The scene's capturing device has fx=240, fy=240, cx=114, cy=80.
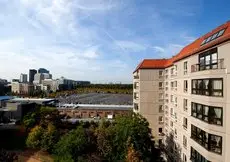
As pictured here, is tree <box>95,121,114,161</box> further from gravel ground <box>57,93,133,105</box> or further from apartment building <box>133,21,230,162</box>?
gravel ground <box>57,93,133,105</box>

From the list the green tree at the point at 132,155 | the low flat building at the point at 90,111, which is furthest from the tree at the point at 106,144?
the low flat building at the point at 90,111

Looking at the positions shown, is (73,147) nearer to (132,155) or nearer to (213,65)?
(132,155)

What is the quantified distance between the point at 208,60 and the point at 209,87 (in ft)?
8.62

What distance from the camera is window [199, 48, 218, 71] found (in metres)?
18.8

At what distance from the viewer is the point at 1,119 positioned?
6216cm

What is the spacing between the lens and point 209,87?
18.8 m

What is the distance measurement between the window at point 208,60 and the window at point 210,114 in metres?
3.21

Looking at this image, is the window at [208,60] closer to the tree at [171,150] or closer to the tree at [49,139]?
the tree at [171,150]

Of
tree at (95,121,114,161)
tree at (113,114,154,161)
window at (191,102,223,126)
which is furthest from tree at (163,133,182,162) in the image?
window at (191,102,223,126)

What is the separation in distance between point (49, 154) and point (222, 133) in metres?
30.9

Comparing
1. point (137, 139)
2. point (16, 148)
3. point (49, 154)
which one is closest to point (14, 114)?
point (16, 148)

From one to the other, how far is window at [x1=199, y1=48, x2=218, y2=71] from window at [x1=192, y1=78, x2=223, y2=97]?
1137 mm

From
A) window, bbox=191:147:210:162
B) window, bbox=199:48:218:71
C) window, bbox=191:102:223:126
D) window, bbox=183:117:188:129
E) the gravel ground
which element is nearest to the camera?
window, bbox=191:102:223:126

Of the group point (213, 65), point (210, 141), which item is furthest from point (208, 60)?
point (210, 141)
